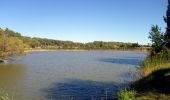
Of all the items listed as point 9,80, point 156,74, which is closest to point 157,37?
point 156,74

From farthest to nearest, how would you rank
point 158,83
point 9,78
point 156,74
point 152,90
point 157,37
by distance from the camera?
point 9,78
point 157,37
point 156,74
point 158,83
point 152,90

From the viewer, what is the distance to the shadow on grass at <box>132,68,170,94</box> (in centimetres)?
2034

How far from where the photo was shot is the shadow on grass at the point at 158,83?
66.7 ft

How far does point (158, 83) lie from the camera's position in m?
21.9

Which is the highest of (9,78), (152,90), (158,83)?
(158,83)

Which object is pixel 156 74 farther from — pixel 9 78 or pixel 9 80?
pixel 9 78

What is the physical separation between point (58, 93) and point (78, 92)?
5.94 ft

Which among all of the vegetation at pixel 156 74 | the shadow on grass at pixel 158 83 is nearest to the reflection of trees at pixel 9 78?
the vegetation at pixel 156 74

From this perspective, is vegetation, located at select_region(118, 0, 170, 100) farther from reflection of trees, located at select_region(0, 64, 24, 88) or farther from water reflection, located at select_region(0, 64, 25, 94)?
reflection of trees, located at select_region(0, 64, 24, 88)

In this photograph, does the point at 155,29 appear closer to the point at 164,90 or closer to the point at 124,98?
the point at 164,90

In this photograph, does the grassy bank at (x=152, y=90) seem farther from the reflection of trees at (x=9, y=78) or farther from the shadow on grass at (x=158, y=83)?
the reflection of trees at (x=9, y=78)

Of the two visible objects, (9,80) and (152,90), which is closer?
(152,90)

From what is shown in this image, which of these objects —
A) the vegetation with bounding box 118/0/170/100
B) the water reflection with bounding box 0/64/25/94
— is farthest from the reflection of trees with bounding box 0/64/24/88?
the vegetation with bounding box 118/0/170/100

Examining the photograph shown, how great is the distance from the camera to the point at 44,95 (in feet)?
91.1
